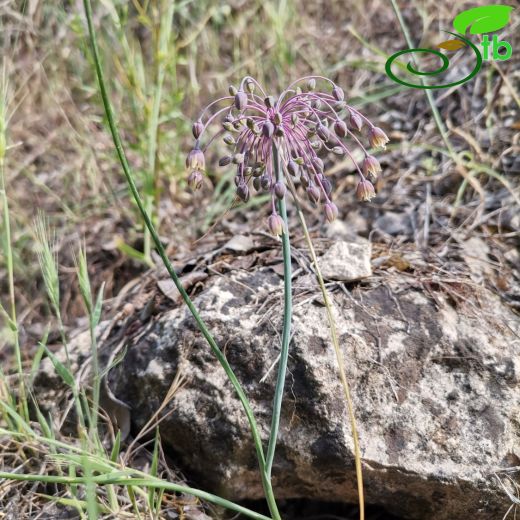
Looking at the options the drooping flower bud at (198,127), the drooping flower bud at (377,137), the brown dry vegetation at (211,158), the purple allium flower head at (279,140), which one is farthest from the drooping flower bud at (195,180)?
the brown dry vegetation at (211,158)

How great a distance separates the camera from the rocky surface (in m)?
1.79

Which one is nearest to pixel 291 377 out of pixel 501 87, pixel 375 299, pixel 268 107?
pixel 375 299

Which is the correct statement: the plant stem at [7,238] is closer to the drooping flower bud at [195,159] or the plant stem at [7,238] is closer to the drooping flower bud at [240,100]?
the drooping flower bud at [195,159]

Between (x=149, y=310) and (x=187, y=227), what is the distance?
30.4 inches

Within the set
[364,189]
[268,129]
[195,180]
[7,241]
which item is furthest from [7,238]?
[364,189]

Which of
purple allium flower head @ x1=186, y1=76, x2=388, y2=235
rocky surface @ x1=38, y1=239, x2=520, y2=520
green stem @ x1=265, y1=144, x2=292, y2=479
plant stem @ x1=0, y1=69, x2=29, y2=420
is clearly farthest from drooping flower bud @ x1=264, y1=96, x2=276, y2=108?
plant stem @ x1=0, y1=69, x2=29, y2=420

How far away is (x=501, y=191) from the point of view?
2.73 meters

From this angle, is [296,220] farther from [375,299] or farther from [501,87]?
[501,87]

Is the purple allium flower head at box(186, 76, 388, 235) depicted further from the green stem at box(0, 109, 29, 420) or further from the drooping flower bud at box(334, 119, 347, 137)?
the green stem at box(0, 109, 29, 420)

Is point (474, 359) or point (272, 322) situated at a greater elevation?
point (272, 322)

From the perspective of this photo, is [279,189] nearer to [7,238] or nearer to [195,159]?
[195,159]

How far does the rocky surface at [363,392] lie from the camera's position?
5.87 feet

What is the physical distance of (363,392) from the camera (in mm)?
1856

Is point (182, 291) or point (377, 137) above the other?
point (377, 137)
